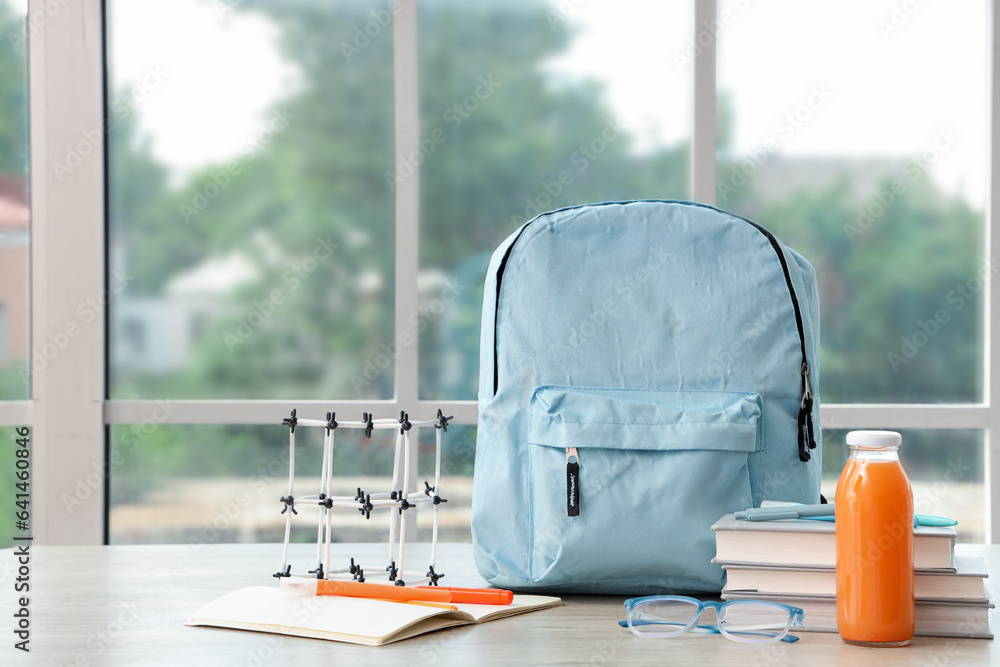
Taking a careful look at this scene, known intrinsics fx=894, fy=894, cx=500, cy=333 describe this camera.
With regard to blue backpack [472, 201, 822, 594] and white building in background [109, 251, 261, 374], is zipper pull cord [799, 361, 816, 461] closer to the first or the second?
blue backpack [472, 201, 822, 594]

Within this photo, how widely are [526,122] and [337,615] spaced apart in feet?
4.77

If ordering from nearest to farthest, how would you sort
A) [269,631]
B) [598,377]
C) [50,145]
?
[269,631]
[598,377]
[50,145]

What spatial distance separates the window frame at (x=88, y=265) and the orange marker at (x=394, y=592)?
44.9 inches

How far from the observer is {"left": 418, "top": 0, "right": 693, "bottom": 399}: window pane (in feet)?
6.34

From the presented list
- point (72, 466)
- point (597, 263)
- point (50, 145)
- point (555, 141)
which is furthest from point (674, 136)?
point (72, 466)

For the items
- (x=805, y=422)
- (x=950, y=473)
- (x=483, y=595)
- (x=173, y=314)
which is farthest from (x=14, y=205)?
(x=950, y=473)

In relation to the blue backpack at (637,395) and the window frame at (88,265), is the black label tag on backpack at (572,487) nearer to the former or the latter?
the blue backpack at (637,395)

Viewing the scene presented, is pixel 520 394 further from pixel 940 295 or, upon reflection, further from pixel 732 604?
pixel 940 295

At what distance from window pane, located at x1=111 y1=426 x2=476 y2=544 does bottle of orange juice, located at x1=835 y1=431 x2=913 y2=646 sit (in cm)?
131

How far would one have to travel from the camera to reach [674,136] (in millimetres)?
1934

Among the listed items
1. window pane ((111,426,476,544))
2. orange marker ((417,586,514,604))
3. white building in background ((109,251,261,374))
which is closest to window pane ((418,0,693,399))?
window pane ((111,426,476,544))

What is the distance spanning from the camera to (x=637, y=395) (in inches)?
32.3

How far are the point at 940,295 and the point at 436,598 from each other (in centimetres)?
161

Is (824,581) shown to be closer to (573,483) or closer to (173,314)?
(573,483)
